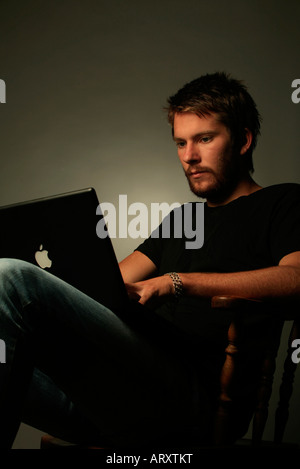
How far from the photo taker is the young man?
0.76 m

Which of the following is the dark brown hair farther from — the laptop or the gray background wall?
the laptop

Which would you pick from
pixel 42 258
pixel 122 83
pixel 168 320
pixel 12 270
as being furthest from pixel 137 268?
pixel 122 83

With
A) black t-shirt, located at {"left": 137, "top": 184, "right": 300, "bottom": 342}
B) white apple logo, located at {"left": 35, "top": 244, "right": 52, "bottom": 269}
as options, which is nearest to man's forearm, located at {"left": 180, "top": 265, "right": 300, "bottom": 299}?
black t-shirt, located at {"left": 137, "top": 184, "right": 300, "bottom": 342}

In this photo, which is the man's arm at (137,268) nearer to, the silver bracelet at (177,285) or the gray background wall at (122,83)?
the silver bracelet at (177,285)

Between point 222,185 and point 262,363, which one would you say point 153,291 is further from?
point 222,185

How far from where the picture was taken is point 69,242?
0.87m

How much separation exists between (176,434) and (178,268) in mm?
539

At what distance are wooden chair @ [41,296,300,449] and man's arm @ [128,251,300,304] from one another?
35mm

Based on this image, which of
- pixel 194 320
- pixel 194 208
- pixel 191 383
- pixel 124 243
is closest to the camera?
pixel 191 383

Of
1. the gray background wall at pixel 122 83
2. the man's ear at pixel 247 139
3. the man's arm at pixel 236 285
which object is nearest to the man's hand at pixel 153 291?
the man's arm at pixel 236 285

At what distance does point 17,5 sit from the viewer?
8.44 feet

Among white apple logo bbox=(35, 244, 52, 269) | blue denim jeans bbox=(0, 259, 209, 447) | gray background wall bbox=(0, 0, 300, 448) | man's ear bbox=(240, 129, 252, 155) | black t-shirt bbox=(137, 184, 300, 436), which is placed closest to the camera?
blue denim jeans bbox=(0, 259, 209, 447)
